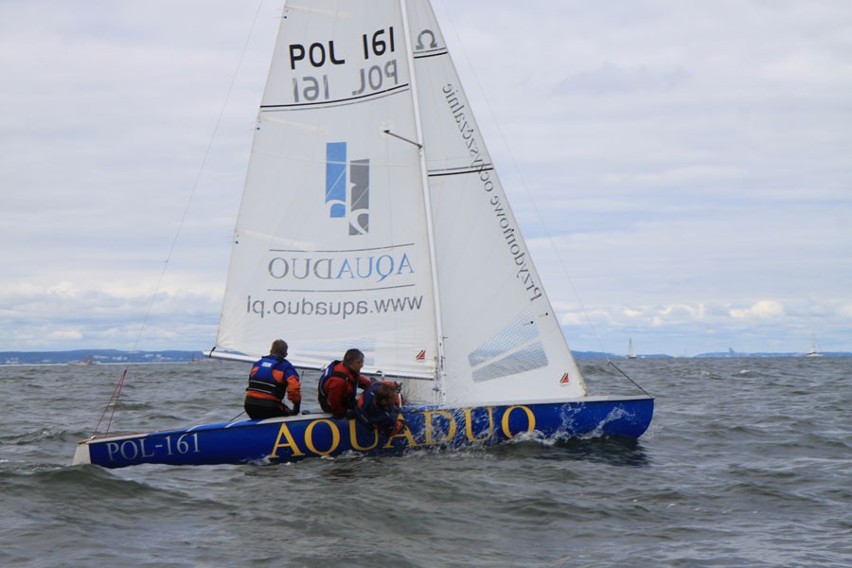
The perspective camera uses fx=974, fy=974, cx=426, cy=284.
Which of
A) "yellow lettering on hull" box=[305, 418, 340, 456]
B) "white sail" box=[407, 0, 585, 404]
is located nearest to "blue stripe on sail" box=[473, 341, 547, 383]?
"white sail" box=[407, 0, 585, 404]

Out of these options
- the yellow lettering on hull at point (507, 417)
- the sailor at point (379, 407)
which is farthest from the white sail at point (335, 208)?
the yellow lettering on hull at point (507, 417)

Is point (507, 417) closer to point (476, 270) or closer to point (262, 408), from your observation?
point (476, 270)

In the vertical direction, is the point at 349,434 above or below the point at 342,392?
below

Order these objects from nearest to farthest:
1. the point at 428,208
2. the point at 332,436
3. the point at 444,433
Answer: the point at 332,436, the point at 444,433, the point at 428,208

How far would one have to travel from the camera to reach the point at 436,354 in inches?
437

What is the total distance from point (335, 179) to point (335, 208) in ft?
1.14

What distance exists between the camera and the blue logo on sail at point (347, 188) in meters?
11.3

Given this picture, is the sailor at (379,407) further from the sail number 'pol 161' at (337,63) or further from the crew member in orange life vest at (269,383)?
the sail number 'pol 161' at (337,63)

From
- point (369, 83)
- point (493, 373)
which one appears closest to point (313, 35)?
point (369, 83)

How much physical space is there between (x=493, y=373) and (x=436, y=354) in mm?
733

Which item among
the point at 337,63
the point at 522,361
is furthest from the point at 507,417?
the point at 337,63

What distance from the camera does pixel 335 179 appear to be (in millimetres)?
11398

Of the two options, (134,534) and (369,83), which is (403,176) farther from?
(134,534)

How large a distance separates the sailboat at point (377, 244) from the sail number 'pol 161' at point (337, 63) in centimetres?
1
